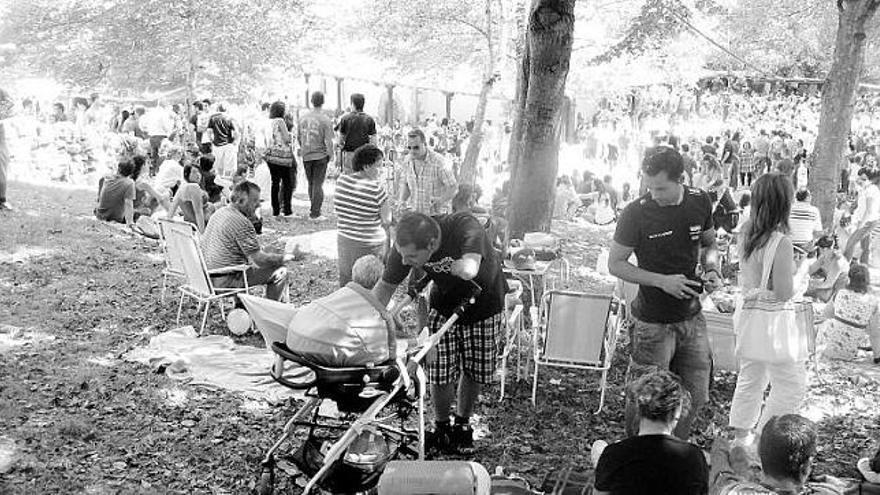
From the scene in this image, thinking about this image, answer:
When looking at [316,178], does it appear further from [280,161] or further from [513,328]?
[513,328]

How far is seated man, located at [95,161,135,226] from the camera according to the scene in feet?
35.8

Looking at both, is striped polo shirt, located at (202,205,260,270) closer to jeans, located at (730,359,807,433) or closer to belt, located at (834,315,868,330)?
jeans, located at (730,359,807,433)

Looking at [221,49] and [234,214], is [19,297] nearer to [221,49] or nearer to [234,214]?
[234,214]

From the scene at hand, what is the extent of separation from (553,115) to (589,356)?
2.93 m

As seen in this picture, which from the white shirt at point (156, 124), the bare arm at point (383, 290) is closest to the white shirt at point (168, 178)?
the white shirt at point (156, 124)

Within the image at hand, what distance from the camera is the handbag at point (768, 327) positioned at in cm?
460

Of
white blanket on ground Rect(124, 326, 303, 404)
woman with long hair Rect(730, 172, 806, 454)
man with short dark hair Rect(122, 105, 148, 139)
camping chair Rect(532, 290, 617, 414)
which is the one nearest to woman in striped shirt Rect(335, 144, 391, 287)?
white blanket on ground Rect(124, 326, 303, 404)

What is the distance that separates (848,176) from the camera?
1809cm

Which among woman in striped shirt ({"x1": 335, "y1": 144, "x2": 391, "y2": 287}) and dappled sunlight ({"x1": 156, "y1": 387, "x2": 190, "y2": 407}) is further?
woman in striped shirt ({"x1": 335, "y1": 144, "x2": 391, "y2": 287})

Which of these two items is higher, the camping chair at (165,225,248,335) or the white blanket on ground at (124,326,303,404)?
the camping chair at (165,225,248,335)

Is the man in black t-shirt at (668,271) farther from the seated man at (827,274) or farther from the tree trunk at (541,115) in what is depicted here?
the seated man at (827,274)

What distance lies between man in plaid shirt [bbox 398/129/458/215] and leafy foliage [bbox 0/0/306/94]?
1431 cm

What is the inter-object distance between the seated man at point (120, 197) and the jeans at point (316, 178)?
7.78 ft

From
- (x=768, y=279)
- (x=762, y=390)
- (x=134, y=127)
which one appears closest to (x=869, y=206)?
(x=762, y=390)
